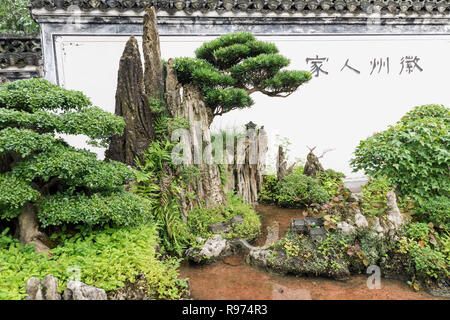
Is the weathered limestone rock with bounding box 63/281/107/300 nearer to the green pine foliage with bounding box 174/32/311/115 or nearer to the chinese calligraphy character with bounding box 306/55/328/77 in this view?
the green pine foliage with bounding box 174/32/311/115

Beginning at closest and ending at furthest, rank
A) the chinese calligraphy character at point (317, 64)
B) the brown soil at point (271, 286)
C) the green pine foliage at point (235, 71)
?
the brown soil at point (271, 286)
the green pine foliage at point (235, 71)
the chinese calligraphy character at point (317, 64)

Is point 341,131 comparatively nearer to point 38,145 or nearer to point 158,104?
point 158,104

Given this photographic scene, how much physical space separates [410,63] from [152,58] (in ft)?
20.4

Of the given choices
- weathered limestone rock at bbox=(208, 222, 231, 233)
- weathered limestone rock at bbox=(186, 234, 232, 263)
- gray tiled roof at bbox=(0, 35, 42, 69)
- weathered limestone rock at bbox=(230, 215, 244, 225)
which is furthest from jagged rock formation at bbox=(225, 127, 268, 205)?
gray tiled roof at bbox=(0, 35, 42, 69)

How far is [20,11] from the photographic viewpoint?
9719 millimetres

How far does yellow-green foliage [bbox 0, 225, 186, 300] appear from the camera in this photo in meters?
3.00

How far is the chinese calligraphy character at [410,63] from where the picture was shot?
776 centimetres

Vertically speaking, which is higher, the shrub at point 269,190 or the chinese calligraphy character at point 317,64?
the chinese calligraphy character at point 317,64

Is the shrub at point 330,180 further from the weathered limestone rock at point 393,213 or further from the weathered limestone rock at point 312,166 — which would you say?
the weathered limestone rock at point 393,213

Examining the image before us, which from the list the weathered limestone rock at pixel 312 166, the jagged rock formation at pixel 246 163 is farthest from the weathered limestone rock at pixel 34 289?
the weathered limestone rock at pixel 312 166

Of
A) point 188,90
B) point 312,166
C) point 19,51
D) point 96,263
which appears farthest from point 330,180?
point 19,51

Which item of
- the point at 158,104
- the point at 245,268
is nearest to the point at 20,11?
the point at 158,104

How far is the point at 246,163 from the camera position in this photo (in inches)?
224

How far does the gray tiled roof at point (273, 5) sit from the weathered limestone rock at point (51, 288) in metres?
5.24
